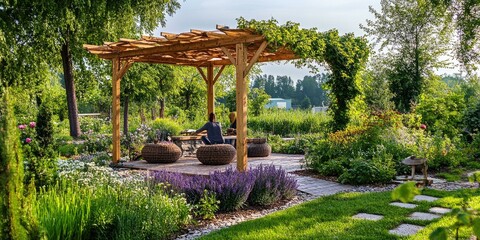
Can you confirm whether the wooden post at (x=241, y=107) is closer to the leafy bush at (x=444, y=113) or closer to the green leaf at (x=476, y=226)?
the leafy bush at (x=444, y=113)

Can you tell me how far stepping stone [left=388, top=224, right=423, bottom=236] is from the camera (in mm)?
4727

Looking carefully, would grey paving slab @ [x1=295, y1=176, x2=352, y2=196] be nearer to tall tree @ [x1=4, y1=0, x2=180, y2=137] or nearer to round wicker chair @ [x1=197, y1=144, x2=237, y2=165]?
round wicker chair @ [x1=197, y1=144, x2=237, y2=165]

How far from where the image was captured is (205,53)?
12.1 m

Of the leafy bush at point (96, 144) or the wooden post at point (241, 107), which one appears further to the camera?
the leafy bush at point (96, 144)

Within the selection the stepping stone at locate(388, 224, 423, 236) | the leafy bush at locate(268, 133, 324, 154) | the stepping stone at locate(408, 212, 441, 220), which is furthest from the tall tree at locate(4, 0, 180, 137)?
the stepping stone at locate(388, 224, 423, 236)

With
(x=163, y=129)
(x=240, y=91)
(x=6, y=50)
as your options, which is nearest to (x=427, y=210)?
(x=240, y=91)

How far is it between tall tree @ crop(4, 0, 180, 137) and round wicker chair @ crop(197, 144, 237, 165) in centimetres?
609

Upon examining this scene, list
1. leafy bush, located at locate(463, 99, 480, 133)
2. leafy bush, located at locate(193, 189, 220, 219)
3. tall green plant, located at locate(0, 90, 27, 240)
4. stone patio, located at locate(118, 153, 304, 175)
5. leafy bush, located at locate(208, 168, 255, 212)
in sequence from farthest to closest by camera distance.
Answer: leafy bush, located at locate(463, 99, 480, 133) → stone patio, located at locate(118, 153, 304, 175) → leafy bush, located at locate(208, 168, 255, 212) → leafy bush, located at locate(193, 189, 220, 219) → tall green plant, located at locate(0, 90, 27, 240)

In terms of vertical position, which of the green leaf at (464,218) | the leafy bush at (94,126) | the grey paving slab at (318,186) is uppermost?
the green leaf at (464,218)

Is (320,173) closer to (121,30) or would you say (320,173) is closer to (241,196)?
(241,196)

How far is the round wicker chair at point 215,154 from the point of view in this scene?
9453 millimetres

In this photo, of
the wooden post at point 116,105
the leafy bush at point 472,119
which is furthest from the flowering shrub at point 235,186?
the leafy bush at point 472,119

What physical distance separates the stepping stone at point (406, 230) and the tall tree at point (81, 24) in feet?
35.0

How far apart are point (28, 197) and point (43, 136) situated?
12.9 ft
